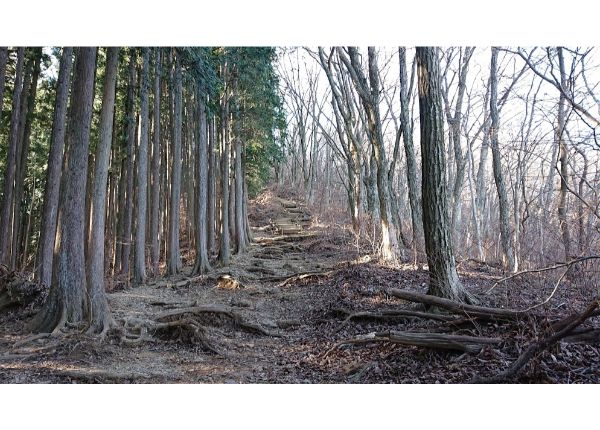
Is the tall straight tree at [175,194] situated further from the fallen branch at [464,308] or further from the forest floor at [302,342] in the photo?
the fallen branch at [464,308]

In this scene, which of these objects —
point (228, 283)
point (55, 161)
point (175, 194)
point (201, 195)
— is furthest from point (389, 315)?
point (175, 194)

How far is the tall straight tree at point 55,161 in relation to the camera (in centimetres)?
704

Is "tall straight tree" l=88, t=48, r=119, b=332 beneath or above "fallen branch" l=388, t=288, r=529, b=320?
above

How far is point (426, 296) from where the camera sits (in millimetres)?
4734

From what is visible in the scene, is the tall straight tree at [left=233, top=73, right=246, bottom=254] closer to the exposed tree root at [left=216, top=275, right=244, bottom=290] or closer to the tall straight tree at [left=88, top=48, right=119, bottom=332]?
the exposed tree root at [left=216, top=275, right=244, bottom=290]

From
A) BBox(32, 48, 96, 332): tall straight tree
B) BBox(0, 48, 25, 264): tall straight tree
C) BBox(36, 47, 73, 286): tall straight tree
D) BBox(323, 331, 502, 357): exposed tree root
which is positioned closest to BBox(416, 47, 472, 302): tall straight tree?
BBox(323, 331, 502, 357): exposed tree root

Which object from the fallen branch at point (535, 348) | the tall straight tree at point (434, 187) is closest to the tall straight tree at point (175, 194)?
the tall straight tree at point (434, 187)

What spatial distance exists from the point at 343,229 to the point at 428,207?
31.5 ft

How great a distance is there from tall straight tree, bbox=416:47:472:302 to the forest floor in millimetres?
549

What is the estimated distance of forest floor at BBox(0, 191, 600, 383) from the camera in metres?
3.35

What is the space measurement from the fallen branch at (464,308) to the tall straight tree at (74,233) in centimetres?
390

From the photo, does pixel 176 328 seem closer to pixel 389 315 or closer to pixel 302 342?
pixel 302 342

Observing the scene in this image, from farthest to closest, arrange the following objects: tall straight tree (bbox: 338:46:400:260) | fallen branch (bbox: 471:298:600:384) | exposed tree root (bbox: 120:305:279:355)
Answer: tall straight tree (bbox: 338:46:400:260) < exposed tree root (bbox: 120:305:279:355) < fallen branch (bbox: 471:298:600:384)
